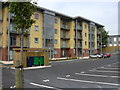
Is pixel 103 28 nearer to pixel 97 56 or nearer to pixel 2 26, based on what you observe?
pixel 97 56

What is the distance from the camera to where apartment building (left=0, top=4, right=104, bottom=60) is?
2956 cm

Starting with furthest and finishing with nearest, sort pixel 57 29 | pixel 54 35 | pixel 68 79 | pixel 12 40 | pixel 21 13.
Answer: pixel 57 29 < pixel 54 35 < pixel 12 40 < pixel 68 79 < pixel 21 13

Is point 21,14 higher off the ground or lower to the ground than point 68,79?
higher

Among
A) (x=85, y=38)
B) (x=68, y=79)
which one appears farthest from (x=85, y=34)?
(x=68, y=79)

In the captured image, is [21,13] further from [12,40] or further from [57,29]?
[57,29]

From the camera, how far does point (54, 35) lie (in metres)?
39.9

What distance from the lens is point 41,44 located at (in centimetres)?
3628

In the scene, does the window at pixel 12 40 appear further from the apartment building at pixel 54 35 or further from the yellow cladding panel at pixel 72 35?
the yellow cladding panel at pixel 72 35

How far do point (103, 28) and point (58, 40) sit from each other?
3455 centimetres

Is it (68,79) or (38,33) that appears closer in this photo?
(68,79)

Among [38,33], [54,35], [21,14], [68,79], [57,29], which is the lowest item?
[68,79]

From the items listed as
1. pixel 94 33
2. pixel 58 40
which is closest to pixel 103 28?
pixel 94 33

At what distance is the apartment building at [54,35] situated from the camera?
29.6 meters

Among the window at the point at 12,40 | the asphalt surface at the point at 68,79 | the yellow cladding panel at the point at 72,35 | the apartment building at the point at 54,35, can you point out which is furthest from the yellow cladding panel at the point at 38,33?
the asphalt surface at the point at 68,79
